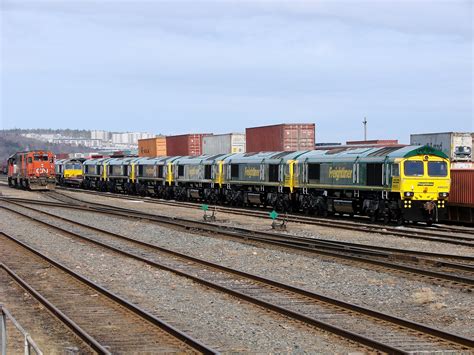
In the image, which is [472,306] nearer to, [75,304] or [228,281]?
[228,281]

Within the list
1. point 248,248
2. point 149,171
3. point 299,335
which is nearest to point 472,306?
point 299,335

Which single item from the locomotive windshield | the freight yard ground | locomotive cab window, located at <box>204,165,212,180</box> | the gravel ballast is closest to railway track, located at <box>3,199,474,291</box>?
the freight yard ground

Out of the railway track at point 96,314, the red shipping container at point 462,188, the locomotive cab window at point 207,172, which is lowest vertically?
the railway track at point 96,314

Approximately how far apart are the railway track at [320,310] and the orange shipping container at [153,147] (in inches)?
2274

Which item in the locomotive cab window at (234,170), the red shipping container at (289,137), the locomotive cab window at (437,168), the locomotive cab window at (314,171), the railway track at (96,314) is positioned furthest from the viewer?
the red shipping container at (289,137)

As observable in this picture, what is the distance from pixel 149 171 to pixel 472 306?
50.8m

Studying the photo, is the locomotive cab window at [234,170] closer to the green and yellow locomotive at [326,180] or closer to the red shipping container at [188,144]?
the green and yellow locomotive at [326,180]

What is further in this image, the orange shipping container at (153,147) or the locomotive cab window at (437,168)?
the orange shipping container at (153,147)

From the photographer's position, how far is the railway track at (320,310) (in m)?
10.6

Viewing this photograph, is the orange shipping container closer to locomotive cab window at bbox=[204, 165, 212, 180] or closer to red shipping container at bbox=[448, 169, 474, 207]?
locomotive cab window at bbox=[204, 165, 212, 180]

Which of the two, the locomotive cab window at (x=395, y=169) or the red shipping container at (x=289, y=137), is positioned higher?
the red shipping container at (x=289, y=137)

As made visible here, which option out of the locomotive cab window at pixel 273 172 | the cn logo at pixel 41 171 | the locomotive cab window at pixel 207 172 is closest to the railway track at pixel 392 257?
the locomotive cab window at pixel 273 172

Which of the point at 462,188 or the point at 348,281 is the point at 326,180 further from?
the point at 348,281

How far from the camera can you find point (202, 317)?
1294cm
